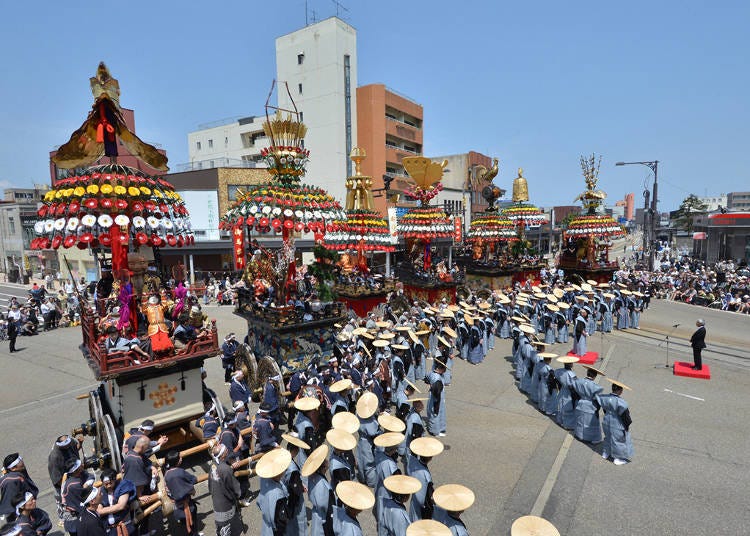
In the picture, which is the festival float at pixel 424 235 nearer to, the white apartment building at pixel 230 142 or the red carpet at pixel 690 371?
the red carpet at pixel 690 371

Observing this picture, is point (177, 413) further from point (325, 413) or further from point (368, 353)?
point (368, 353)

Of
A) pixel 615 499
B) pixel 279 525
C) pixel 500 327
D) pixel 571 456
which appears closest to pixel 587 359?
pixel 500 327

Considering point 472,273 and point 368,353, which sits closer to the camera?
point 368,353

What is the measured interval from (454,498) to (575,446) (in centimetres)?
513

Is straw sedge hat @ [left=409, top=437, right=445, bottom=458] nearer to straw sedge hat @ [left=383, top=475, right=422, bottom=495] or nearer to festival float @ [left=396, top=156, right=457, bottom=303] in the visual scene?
straw sedge hat @ [left=383, top=475, right=422, bottom=495]

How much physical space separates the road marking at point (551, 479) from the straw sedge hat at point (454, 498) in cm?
250

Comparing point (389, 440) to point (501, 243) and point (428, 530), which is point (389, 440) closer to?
point (428, 530)

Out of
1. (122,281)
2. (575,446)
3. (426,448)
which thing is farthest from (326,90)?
(426,448)

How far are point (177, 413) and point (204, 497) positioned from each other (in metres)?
1.61

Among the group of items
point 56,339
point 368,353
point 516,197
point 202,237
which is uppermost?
point 516,197

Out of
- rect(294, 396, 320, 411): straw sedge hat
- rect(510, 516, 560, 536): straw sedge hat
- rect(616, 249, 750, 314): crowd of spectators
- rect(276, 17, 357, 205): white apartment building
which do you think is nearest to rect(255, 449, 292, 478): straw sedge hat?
rect(294, 396, 320, 411): straw sedge hat

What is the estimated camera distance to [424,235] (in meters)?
19.7

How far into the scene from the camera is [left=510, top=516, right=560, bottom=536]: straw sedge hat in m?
4.01

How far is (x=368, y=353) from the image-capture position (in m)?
11.6
